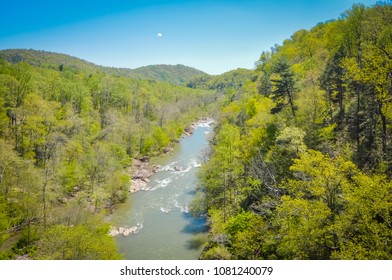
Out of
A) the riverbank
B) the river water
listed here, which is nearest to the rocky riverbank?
the riverbank

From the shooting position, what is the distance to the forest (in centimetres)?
1155

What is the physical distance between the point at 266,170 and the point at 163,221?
11.5 m

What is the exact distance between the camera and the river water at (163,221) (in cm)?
2136

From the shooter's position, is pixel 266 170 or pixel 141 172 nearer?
pixel 266 170

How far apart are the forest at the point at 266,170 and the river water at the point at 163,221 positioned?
151cm

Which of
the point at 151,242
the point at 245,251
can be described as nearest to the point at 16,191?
the point at 151,242

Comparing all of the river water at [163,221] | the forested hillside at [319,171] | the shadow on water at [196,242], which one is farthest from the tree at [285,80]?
the river water at [163,221]

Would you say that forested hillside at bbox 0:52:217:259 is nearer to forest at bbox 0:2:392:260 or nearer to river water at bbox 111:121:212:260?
forest at bbox 0:2:392:260

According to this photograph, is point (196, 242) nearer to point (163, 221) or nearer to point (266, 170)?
point (163, 221)

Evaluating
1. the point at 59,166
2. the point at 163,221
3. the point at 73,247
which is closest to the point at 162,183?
the point at 163,221

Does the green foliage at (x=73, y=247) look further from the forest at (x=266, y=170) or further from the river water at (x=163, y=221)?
the river water at (x=163, y=221)

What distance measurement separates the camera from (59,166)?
101ft

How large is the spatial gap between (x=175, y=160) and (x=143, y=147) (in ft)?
21.8
